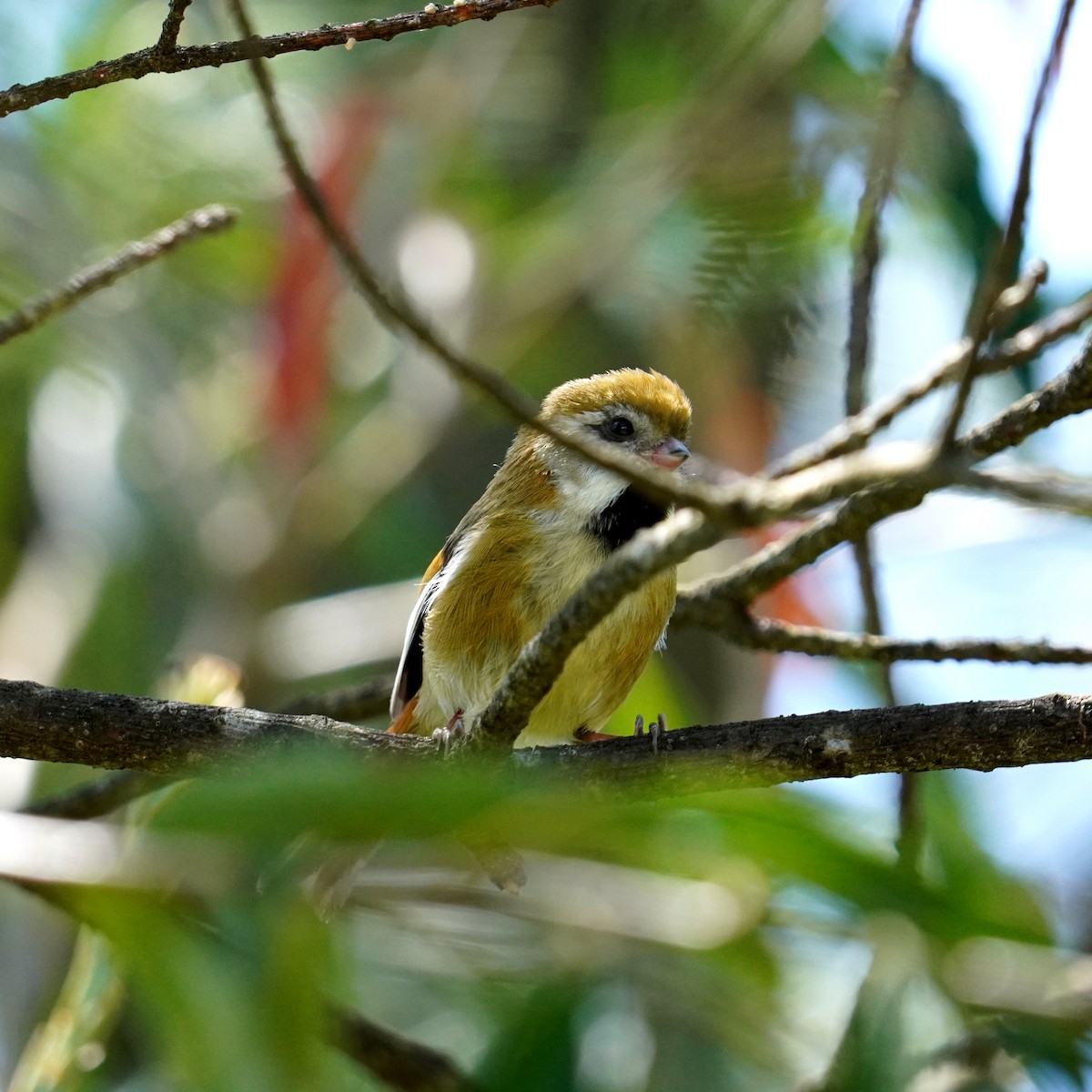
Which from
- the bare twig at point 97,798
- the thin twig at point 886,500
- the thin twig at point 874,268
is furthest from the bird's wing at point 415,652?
the thin twig at point 874,268

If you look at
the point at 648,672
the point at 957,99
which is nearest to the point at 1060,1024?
the point at 648,672

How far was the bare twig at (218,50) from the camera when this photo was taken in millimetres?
1851

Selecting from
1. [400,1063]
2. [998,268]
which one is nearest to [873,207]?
[998,268]

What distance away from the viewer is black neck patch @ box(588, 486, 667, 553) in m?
3.61

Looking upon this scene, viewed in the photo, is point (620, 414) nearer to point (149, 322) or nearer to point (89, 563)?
point (89, 563)

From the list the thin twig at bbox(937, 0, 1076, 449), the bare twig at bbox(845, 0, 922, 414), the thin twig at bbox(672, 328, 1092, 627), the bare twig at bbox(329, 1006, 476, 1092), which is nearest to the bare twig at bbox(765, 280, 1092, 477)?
the bare twig at bbox(845, 0, 922, 414)

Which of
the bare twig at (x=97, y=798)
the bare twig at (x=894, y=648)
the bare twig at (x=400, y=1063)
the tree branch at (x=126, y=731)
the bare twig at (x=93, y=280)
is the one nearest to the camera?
the tree branch at (x=126, y=731)

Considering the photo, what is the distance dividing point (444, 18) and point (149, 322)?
5.76 metres

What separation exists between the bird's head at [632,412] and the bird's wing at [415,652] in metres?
0.54

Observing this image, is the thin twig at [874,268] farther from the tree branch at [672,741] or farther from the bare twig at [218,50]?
the bare twig at [218,50]

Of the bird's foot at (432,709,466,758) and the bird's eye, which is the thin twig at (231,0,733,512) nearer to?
the bird's foot at (432,709,466,758)

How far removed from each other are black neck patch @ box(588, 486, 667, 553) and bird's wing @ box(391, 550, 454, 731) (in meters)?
0.51

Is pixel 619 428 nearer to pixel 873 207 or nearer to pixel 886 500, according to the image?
pixel 873 207

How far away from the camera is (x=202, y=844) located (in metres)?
1.74
